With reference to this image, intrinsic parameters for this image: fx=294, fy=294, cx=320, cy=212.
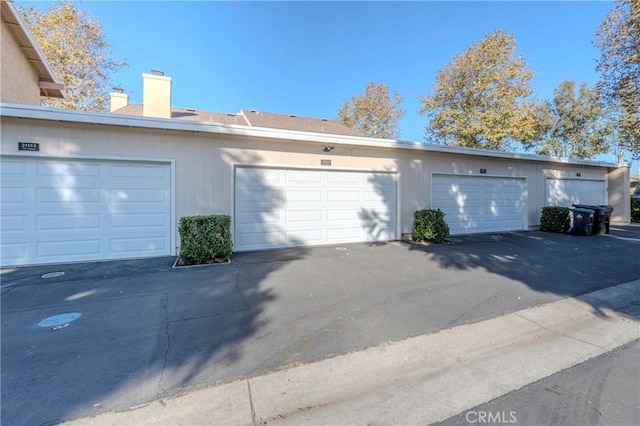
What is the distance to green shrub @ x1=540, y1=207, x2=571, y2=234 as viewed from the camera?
10953 millimetres

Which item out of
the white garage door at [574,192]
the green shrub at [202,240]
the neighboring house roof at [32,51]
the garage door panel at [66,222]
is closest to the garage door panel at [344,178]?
the green shrub at [202,240]

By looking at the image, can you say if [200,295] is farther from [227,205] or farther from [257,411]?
[227,205]

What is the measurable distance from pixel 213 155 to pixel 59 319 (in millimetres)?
4732

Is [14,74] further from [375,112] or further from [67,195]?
[375,112]

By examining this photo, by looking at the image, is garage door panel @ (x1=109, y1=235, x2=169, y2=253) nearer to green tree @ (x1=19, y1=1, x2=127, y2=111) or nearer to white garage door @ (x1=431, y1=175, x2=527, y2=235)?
white garage door @ (x1=431, y1=175, x2=527, y2=235)

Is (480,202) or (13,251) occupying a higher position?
(480,202)

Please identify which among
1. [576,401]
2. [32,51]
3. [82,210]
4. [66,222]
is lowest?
[576,401]

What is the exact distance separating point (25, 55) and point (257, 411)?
1197cm

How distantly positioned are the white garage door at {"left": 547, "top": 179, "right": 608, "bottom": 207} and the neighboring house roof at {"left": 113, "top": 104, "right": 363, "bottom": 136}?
32.1ft

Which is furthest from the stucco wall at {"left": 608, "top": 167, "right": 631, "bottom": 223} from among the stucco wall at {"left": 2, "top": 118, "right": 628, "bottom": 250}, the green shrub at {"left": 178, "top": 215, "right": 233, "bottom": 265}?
the green shrub at {"left": 178, "top": 215, "right": 233, "bottom": 265}

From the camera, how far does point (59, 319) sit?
11.7ft

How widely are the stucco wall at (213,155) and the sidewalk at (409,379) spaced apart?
5672mm

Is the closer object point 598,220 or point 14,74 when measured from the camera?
point 14,74

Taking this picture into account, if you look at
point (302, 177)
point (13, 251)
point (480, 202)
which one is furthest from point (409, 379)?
point (480, 202)
